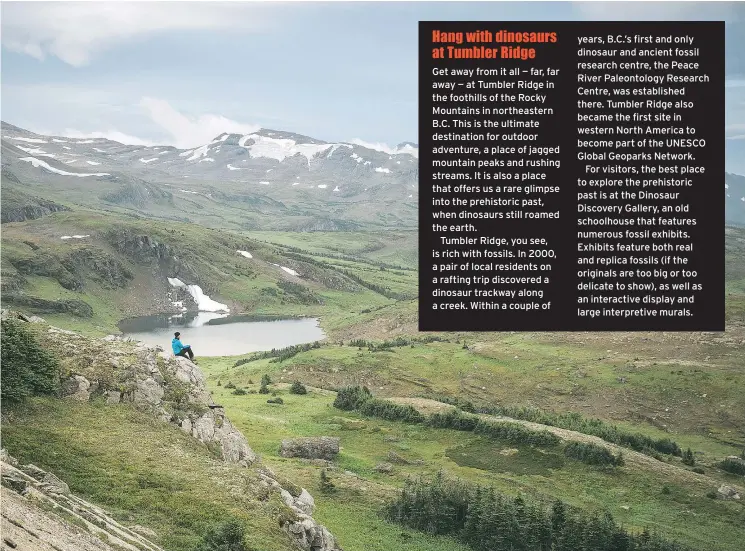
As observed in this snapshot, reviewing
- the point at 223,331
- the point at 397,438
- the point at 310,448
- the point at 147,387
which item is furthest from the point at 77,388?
the point at 223,331

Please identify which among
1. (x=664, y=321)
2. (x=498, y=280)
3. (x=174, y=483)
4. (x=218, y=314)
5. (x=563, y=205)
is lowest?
(x=218, y=314)

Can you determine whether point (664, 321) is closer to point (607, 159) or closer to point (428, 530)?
point (607, 159)

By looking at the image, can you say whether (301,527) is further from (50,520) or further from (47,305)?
(47,305)

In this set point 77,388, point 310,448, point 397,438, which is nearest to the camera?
point 77,388

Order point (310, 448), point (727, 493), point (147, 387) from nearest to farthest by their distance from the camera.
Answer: point (147, 387), point (310, 448), point (727, 493)

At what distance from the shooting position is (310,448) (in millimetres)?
47438

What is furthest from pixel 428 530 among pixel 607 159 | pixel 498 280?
pixel 607 159

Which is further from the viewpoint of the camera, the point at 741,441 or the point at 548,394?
the point at 548,394

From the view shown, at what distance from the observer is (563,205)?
29797 mm

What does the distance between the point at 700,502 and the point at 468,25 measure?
3860cm

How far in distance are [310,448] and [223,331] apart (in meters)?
116

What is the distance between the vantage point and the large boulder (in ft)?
154

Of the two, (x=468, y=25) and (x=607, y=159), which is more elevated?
(x=468, y=25)

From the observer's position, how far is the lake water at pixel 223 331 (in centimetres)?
13625
